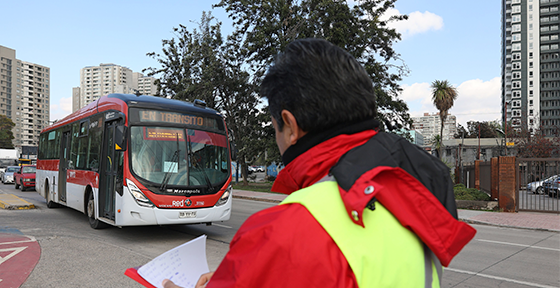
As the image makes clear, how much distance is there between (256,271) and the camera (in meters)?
0.93

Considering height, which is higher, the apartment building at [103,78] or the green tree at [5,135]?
the apartment building at [103,78]

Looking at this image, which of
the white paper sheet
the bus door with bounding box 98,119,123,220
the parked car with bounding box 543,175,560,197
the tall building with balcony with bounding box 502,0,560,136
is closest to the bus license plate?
the bus door with bounding box 98,119,123,220

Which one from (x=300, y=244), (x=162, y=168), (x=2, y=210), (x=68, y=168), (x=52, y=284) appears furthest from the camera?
(x=2, y=210)

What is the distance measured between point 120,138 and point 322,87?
7828 mm

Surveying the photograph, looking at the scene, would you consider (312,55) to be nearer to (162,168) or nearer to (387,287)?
(387,287)

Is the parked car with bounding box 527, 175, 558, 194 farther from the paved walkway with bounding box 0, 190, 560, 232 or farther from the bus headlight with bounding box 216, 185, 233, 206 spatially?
the bus headlight with bounding box 216, 185, 233, 206

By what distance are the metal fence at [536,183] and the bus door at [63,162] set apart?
53.0 feet

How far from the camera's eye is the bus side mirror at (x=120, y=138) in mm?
8203

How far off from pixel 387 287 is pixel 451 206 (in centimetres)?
38

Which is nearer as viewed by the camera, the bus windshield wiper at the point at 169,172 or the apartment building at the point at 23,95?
Result: the bus windshield wiper at the point at 169,172

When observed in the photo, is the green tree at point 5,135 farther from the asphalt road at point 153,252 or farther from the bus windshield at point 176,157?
the bus windshield at point 176,157

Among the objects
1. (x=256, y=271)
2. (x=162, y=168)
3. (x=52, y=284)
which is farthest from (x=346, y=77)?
(x=162, y=168)

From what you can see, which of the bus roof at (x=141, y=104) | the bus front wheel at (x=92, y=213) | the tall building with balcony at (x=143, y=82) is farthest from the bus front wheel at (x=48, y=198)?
the tall building with balcony at (x=143, y=82)

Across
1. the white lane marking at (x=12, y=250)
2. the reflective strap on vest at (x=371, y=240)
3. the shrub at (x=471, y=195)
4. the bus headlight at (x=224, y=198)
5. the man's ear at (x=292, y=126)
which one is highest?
the man's ear at (x=292, y=126)
